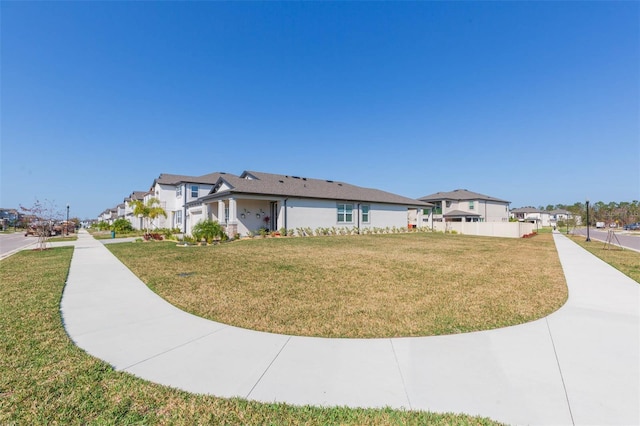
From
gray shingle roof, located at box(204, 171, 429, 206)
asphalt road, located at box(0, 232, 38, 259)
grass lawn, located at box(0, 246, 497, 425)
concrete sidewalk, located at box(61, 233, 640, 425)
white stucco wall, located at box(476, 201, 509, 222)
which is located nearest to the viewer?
grass lawn, located at box(0, 246, 497, 425)

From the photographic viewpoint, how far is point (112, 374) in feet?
9.76

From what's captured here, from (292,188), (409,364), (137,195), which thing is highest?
(137,195)

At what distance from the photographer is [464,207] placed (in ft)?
137

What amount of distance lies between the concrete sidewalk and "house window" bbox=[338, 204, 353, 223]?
20.2 meters

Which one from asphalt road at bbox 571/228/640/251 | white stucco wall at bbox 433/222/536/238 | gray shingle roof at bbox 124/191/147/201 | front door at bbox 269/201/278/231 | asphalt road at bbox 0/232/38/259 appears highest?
gray shingle roof at bbox 124/191/147/201

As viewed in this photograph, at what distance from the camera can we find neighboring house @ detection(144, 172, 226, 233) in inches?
1164

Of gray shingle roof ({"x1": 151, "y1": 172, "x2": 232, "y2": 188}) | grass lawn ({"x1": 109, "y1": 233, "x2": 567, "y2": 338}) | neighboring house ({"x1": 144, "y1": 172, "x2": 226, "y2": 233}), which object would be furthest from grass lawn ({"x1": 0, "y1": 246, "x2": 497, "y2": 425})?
gray shingle roof ({"x1": 151, "y1": 172, "x2": 232, "y2": 188})

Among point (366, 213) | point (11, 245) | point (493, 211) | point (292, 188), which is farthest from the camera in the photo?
point (493, 211)

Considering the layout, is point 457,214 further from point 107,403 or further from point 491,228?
point 107,403

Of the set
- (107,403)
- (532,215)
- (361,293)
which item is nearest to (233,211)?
(361,293)

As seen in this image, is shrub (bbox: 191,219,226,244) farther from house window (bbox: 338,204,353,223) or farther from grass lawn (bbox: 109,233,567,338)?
house window (bbox: 338,204,353,223)

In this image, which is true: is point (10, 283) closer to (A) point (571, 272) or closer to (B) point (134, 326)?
(B) point (134, 326)

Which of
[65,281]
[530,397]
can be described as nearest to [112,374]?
[530,397]

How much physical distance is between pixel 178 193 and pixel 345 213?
19960mm
